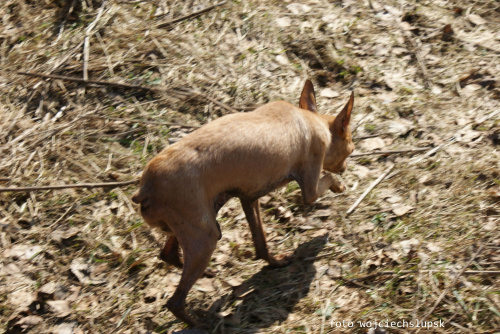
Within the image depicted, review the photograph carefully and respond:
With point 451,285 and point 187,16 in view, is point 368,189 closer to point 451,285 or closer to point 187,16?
point 451,285

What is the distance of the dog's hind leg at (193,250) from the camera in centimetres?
477

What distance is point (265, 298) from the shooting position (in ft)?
17.8

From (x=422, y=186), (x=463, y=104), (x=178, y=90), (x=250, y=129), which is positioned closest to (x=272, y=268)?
(x=250, y=129)

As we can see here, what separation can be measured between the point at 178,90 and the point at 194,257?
10.2ft

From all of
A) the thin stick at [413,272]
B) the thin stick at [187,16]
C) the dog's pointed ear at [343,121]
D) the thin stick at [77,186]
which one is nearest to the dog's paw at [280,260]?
the thin stick at [413,272]

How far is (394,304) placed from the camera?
5.13 m

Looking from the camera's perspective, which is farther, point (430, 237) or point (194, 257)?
point (430, 237)

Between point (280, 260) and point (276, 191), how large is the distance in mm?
982

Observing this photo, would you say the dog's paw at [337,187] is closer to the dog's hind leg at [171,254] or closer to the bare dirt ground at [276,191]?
the bare dirt ground at [276,191]

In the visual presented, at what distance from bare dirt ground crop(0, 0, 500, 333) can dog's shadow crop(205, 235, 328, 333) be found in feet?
0.05

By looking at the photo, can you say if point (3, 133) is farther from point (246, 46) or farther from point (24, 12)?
point (246, 46)

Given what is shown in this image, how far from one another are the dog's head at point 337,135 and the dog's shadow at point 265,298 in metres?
0.88

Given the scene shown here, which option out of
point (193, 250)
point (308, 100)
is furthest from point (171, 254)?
point (308, 100)

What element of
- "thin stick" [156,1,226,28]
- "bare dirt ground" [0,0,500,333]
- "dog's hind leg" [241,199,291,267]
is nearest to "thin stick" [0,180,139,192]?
"bare dirt ground" [0,0,500,333]
